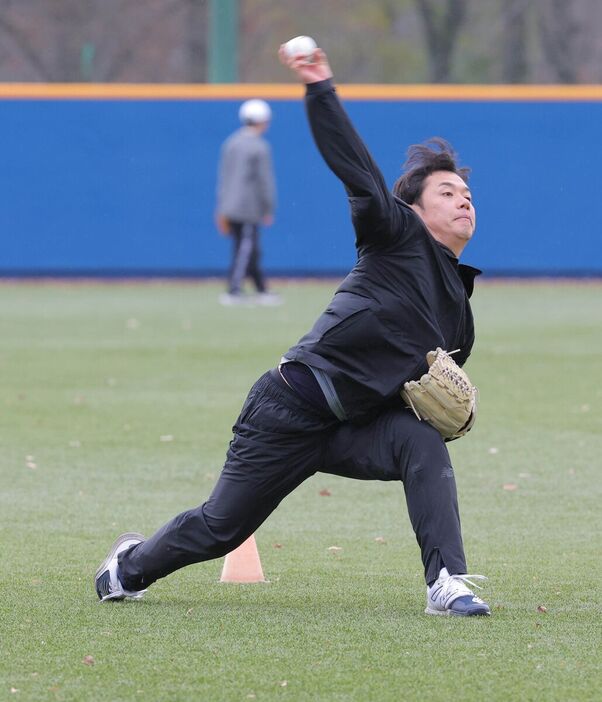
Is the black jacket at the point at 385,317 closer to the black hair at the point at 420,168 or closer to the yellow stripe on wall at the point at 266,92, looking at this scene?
the black hair at the point at 420,168

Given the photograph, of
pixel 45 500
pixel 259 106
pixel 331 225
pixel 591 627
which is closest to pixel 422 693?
pixel 591 627

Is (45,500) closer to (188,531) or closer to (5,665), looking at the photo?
(188,531)

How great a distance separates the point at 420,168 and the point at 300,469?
1.11m

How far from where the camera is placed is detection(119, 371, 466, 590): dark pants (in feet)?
16.6

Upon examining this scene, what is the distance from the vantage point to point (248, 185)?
19.1 metres

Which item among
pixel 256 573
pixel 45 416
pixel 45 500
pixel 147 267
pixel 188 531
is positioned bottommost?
pixel 147 267

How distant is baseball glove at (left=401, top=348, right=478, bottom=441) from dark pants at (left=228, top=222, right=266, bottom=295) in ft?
45.9

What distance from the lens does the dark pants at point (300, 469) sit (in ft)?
16.6

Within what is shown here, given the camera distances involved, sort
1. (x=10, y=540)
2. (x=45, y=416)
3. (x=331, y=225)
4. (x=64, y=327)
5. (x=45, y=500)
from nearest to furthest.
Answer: (x=10, y=540), (x=45, y=500), (x=45, y=416), (x=64, y=327), (x=331, y=225)

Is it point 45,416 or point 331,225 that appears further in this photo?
point 331,225

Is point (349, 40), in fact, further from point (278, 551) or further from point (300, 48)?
point (300, 48)

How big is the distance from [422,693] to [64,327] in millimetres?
12533

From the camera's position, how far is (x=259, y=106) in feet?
63.0

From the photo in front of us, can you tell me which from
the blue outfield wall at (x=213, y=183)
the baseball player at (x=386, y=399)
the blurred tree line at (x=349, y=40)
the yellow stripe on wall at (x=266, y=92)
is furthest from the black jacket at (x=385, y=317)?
the blurred tree line at (x=349, y=40)
